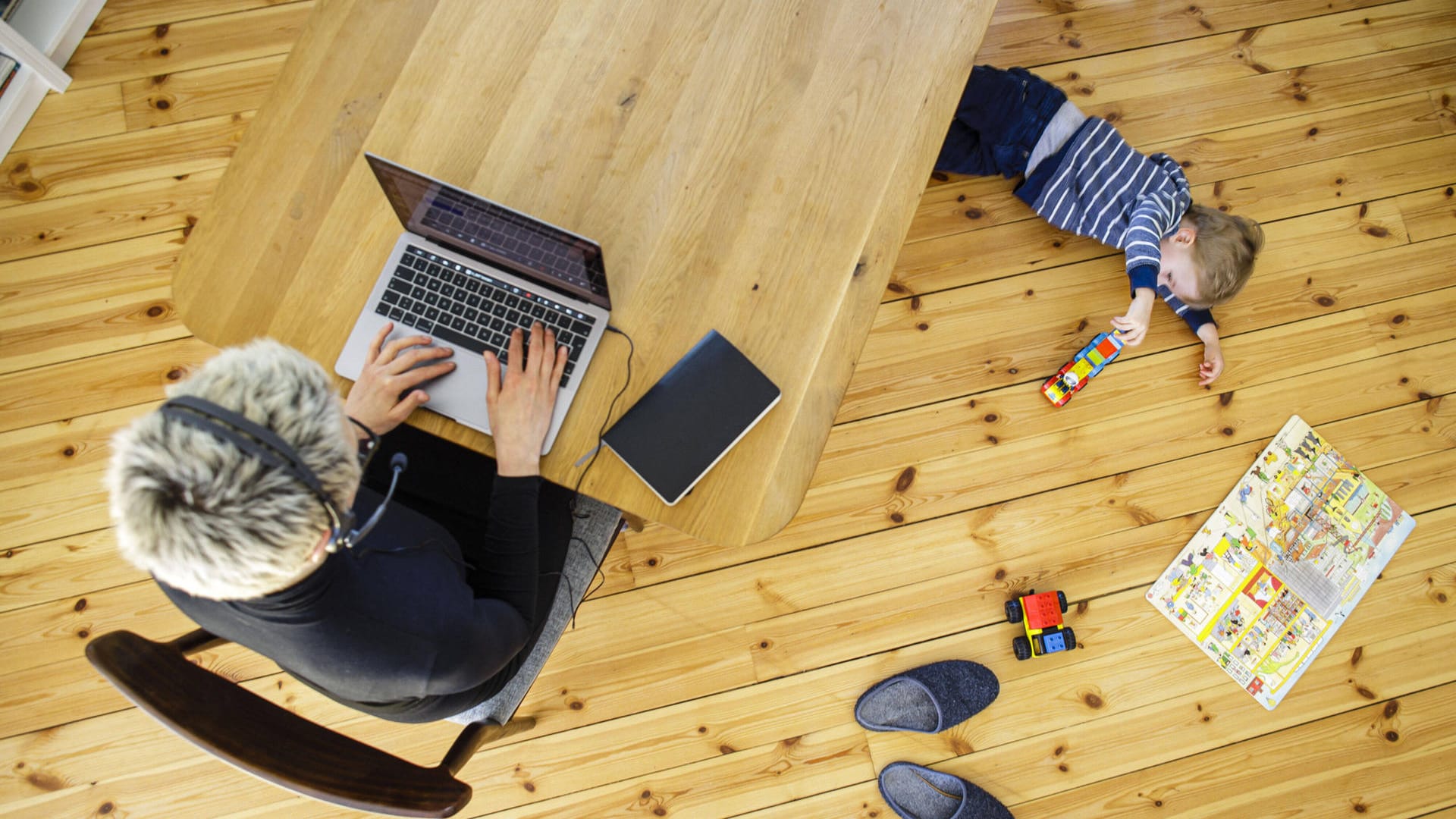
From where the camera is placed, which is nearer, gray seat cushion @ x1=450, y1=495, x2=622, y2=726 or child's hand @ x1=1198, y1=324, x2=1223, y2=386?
gray seat cushion @ x1=450, y1=495, x2=622, y2=726

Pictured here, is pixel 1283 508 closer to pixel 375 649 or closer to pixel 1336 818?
pixel 1336 818

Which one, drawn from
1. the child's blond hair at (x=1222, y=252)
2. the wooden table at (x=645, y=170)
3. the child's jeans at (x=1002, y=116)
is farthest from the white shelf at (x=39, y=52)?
the child's blond hair at (x=1222, y=252)

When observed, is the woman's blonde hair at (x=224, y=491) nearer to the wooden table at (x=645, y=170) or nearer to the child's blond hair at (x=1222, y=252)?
the wooden table at (x=645, y=170)

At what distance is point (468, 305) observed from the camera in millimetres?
1115

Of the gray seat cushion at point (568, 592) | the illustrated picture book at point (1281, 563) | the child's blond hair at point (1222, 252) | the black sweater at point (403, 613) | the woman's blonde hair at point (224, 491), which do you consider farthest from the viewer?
the illustrated picture book at point (1281, 563)

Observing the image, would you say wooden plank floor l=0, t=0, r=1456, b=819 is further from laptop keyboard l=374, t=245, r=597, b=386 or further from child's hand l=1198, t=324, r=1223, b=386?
laptop keyboard l=374, t=245, r=597, b=386

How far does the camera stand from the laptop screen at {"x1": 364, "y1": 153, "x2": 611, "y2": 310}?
3.25ft

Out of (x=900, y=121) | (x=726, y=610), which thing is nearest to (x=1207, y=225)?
(x=900, y=121)

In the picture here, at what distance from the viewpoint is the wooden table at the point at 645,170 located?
3.67 feet

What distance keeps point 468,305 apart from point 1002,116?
1.32 metres

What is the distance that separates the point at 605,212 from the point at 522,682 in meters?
0.78

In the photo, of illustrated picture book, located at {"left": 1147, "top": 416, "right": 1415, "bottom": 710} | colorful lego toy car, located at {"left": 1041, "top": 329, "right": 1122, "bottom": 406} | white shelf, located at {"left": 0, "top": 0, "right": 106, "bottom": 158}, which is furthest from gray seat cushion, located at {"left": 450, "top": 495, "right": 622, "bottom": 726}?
white shelf, located at {"left": 0, "top": 0, "right": 106, "bottom": 158}

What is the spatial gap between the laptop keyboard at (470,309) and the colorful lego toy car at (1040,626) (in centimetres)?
126

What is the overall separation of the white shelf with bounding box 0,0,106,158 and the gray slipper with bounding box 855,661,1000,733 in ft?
7.99
